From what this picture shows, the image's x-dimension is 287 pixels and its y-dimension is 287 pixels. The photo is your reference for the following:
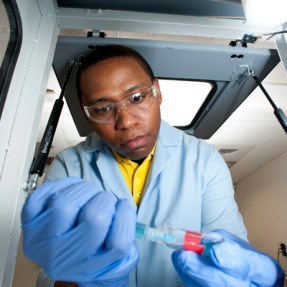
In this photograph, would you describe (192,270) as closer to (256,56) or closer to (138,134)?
(138,134)

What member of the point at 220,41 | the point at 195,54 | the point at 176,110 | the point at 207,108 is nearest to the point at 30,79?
the point at 195,54

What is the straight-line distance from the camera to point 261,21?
711 millimetres

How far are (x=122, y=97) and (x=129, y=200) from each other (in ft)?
1.03

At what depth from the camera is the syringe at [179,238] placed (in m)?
0.50

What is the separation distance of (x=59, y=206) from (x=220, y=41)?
1.40 m

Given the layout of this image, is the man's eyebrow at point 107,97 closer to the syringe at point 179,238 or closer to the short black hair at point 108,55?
the short black hair at point 108,55

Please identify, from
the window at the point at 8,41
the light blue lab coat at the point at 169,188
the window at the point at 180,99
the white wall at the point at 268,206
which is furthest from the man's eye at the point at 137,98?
the white wall at the point at 268,206

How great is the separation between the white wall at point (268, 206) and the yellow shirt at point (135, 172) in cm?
326

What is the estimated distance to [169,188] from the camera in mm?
838

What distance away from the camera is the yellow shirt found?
86 cm

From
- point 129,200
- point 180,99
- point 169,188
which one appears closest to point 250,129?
point 180,99

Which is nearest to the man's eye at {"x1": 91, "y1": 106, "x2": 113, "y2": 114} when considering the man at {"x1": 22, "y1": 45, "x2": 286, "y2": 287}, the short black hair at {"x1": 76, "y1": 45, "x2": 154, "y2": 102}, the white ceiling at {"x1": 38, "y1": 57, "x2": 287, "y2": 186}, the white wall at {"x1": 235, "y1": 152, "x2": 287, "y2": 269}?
the man at {"x1": 22, "y1": 45, "x2": 286, "y2": 287}

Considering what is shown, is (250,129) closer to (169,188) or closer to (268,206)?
(268,206)

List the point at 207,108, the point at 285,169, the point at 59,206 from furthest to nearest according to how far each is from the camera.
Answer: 1. the point at 285,169
2. the point at 207,108
3. the point at 59,206
